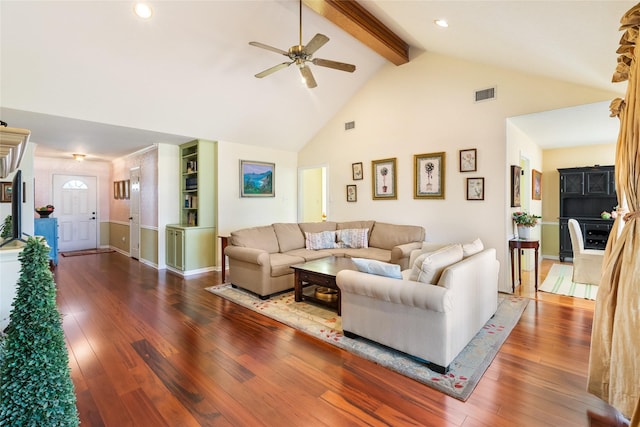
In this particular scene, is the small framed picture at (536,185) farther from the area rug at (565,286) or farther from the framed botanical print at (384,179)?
the framed botanical print at (384,179)

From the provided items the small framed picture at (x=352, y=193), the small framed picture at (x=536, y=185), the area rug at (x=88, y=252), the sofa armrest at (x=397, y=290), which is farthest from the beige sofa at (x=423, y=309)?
the area rug at (x=88, y=252)

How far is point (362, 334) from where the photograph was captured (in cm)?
268

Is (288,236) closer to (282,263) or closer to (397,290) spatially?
(282,263)

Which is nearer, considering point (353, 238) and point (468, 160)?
point (468, 160)

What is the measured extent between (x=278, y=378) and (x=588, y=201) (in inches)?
282

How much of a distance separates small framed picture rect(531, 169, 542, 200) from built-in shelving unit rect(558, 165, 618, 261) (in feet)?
1.18

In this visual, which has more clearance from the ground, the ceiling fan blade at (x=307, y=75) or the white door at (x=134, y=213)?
the ceiling fan blade at (x=307, y=75)

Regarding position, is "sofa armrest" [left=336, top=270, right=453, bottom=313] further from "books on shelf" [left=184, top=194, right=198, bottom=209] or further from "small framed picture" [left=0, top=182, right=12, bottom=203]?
"small framed picture" [left=0, top=182, right=12, bottom=203]

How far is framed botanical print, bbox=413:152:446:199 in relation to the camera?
4.68m

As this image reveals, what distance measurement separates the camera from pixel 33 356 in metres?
1.18

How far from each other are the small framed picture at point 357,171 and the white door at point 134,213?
4.66m

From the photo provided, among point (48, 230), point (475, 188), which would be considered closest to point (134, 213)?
point (48, 230)

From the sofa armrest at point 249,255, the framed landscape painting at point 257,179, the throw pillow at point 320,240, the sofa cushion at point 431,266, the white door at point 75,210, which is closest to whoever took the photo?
the sofa cushion at point 431,266

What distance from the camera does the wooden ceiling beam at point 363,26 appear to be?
3.40 m
